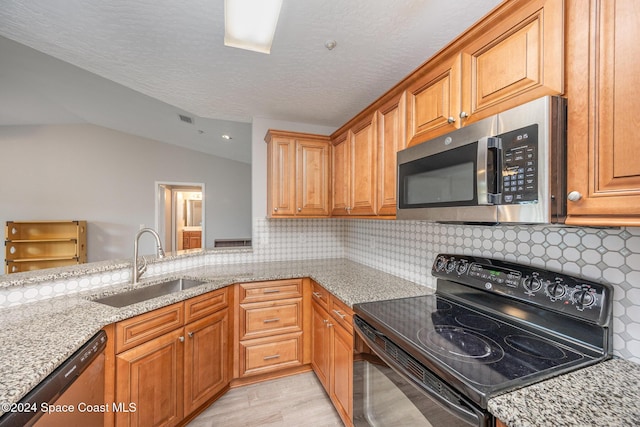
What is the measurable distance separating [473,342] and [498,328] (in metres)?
0.22

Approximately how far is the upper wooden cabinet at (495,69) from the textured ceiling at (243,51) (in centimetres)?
39

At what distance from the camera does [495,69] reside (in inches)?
40.0

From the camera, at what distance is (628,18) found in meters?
0.68

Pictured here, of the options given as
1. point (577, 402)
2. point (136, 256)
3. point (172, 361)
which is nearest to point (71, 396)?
point (172, 361)

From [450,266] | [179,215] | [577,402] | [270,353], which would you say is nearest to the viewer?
[577,402]

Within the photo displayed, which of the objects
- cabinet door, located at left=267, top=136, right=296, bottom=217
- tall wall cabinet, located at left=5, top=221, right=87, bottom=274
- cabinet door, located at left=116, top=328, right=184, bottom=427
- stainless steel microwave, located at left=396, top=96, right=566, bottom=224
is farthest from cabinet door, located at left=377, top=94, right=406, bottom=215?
tall wall cabinet, located at left=5, top=221, right=87, bottom=274

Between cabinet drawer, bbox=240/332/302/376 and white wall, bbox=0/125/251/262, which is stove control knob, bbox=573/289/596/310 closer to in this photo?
cabinet drawer, bbox=240/332/302/376

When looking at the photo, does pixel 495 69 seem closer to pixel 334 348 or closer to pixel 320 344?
pixel 334 348

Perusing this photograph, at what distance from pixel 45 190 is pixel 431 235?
20.7ft

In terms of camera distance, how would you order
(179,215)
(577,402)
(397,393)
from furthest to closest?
(179,215) < (397,393) < (577,402)

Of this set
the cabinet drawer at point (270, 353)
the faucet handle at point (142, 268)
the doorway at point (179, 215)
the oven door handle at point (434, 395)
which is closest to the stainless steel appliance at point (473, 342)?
the oven door handle at point (434, 395)

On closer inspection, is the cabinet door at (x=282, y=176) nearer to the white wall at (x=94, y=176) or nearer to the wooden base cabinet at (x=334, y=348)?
the wooden base cabinet at (x=334, y=348)

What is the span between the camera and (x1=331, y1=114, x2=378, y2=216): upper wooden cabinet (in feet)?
6.15

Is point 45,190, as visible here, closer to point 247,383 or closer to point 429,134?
point 247,383
